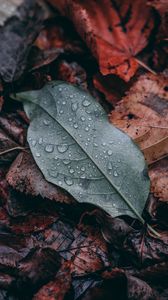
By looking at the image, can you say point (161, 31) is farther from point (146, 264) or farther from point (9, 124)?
point (146, 264)

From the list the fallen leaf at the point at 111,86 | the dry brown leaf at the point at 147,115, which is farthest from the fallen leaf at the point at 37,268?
the fallen leaf at the point at 111,86

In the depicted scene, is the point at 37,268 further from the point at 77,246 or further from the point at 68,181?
the point at 68,181

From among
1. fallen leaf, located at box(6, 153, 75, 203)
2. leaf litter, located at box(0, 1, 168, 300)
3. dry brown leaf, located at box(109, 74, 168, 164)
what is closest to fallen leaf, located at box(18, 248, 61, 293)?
leaf litter, located at box(0, 1, 168, 300)

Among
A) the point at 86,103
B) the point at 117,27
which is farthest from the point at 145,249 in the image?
the point at 117,27

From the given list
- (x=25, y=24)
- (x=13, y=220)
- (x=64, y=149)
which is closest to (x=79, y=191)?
(x=64, y=149)

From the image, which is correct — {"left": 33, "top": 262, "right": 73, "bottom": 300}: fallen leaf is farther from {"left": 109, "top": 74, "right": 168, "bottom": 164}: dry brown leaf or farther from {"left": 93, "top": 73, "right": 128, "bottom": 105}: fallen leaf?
{"left": 93, "top": 73, "right": 128, "bottom": 105}: fallen leaf

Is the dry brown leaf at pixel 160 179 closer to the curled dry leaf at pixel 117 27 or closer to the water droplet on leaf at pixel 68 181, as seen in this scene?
the water droplet on leaf at pixel 68 181
